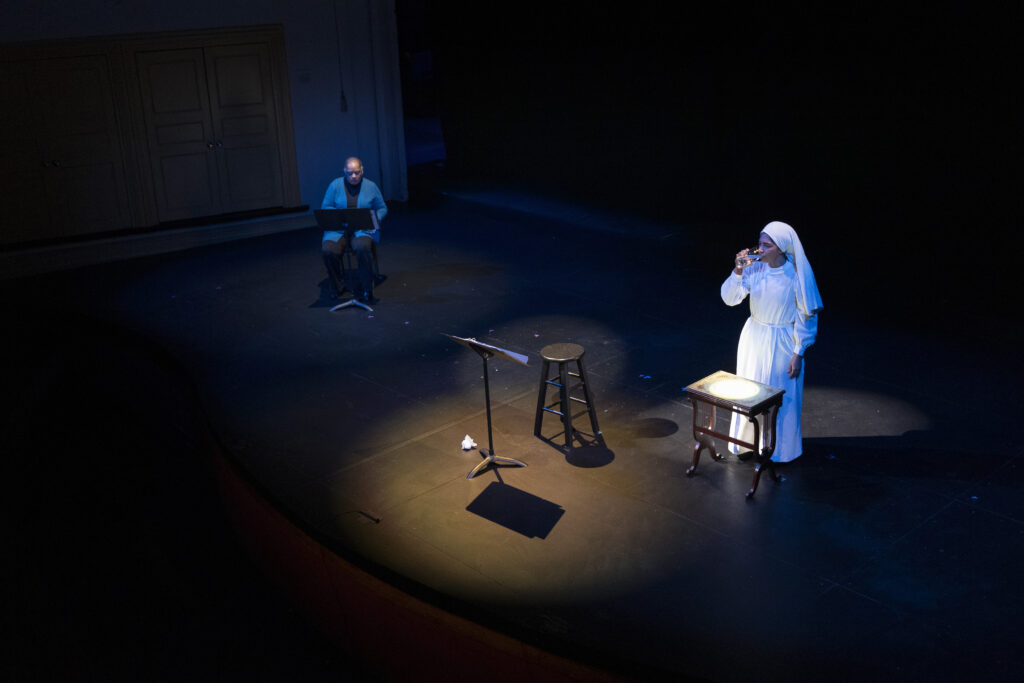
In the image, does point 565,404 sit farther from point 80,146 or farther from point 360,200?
point 80,146

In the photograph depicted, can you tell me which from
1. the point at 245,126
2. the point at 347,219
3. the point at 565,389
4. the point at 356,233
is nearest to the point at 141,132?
the point at 245,126

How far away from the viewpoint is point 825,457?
239 inches

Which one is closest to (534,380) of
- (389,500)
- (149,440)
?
(389,500)

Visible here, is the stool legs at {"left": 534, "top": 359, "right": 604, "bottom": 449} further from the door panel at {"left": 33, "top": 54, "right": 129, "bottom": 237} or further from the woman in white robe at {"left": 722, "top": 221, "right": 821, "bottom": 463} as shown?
the door panel at {"left": 33, "top": 54, "right": 129, "bottom": 237}

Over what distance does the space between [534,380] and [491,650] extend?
321 cm

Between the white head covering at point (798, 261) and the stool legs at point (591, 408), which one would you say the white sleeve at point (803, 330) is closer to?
the white head covering at point (798, 261)

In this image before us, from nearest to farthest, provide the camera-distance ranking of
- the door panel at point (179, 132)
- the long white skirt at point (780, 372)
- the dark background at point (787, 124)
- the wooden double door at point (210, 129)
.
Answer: the long white skirt at point (780, 372) < the dark background at point (787, 124) < the door panel at point (179, 132) < the wooden double door at point (210, 129)

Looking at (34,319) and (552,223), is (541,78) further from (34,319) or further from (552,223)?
(34,319)

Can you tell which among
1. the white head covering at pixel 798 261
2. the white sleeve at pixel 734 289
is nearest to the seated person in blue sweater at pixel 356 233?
the white sleeve at pixel 734 289

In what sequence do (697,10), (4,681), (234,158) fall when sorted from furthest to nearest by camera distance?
(234,158) < (697,10) < (4,681)

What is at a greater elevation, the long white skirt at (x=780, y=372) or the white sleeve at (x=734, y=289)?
the white sleeve at (x=734, y=289)

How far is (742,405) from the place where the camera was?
5445mm

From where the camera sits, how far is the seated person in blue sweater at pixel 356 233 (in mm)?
9062

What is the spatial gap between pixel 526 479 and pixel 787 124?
6066 millimetres
